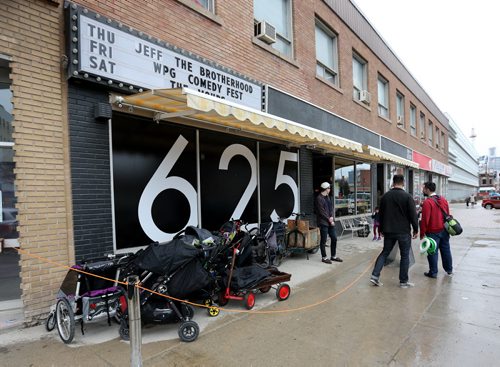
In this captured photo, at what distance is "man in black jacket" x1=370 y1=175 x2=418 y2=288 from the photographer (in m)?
5.74

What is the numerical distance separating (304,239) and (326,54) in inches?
281

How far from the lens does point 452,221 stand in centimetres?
614

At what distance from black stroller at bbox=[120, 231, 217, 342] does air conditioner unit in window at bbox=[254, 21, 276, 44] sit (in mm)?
6182

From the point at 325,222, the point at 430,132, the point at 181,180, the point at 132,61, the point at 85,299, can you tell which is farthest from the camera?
the point at 430,132

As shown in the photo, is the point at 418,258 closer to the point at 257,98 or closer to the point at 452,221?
the point at 452,221

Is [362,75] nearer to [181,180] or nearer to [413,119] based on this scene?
[413,119]

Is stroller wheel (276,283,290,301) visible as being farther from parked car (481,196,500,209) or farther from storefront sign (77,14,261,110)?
parked car (481,196,500,209)

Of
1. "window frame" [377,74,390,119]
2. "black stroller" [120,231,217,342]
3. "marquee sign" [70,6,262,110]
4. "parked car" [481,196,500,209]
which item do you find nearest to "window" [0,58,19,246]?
"marquee sign" [70,6,262,110]

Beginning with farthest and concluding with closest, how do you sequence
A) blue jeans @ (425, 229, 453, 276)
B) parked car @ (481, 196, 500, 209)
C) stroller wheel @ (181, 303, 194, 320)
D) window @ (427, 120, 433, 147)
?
parked car @ (481, 196, 500, 209) → window @ (427, 120, 433, 147) → blue jeans @ (425, 229, 453, 276) → stroller wheel @ (181, 303, 194, 320)

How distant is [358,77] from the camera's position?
545 inches

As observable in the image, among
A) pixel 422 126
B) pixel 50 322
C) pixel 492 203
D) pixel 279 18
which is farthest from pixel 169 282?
pixel 492 203

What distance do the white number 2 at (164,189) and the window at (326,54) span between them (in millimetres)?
6499

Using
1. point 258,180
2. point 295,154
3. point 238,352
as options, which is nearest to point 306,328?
point 238,352

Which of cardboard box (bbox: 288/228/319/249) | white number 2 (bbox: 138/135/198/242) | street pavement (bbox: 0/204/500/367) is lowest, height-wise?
street pavement (bbox: 0/204/500/367)
